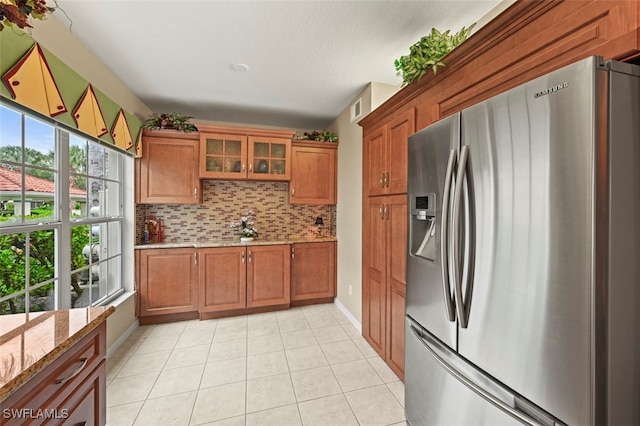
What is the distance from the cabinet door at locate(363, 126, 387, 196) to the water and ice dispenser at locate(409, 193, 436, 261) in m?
0.69

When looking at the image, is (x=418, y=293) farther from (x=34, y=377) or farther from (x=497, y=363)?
(x=34, y=377)

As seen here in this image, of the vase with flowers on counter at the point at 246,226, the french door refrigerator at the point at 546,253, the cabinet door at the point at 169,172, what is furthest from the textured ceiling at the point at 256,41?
the vase with flowers on counter at the point at 246,226

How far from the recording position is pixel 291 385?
2000 mm

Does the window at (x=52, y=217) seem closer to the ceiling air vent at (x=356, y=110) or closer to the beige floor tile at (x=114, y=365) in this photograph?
the beige floor tile at (x=114, y=365)

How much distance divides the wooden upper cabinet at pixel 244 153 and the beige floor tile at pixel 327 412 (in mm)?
2491

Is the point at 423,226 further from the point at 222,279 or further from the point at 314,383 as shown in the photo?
the point at 222,279

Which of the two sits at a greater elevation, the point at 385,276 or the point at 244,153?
the point at 244,153

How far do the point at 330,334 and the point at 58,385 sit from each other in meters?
2.27

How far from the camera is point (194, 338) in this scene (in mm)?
2727

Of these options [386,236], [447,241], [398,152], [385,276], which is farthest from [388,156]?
[447,241]

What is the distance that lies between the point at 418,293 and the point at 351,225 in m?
1.75

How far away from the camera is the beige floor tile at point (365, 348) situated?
243cm

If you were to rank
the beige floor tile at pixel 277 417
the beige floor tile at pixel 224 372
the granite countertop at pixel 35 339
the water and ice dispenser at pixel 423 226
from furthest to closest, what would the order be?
the beige floor tile at pixel 224 372 → the beige floor tile at pixel 277 417 → the water and ice dispenser at pixel 423 226 → the granite countertop at pixel 35 339

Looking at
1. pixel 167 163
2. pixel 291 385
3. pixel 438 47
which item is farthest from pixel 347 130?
pixel 291 385
